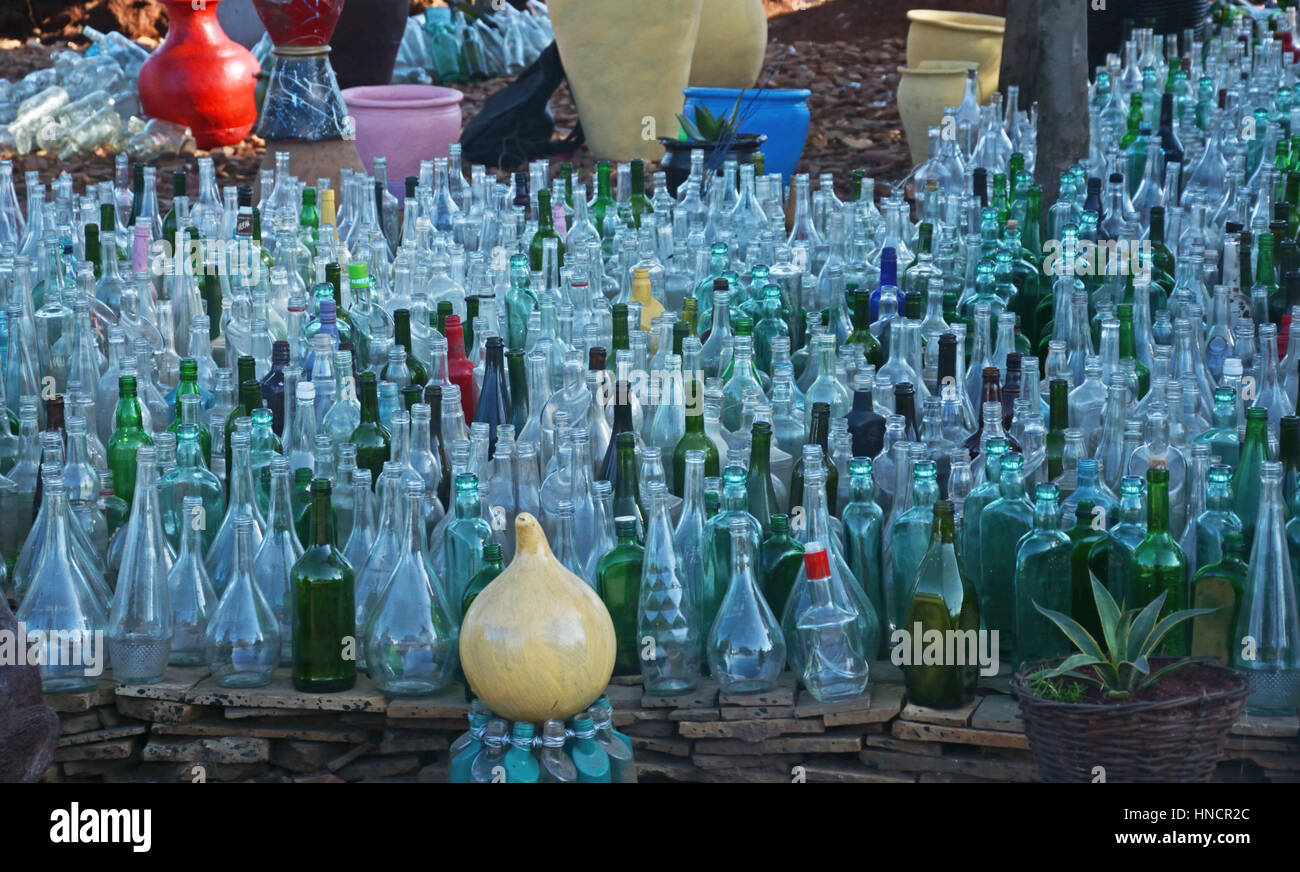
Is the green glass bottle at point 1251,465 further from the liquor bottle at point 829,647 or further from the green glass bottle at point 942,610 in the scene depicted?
the liquor bottle at point 829,647

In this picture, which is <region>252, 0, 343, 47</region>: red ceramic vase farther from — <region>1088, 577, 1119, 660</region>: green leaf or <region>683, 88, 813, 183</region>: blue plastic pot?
<region>1088, 577, 1119, 660</region>: green leaf

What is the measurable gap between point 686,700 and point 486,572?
376 millimetres

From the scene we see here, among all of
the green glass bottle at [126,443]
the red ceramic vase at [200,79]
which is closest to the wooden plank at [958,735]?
the green glass bottle at [126,443]

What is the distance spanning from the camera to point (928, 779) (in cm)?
269

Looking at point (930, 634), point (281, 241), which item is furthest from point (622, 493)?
point (281, 241)

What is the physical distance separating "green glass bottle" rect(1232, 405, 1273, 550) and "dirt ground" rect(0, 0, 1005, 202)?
4.72 m

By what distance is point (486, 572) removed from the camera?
2703 mm

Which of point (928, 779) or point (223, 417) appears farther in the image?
A: point (223, 417)

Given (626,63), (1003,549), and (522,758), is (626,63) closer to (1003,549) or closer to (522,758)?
(1003,549)

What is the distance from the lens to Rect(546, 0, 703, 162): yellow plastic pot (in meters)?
7.52

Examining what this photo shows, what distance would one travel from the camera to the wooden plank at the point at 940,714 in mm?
2652
